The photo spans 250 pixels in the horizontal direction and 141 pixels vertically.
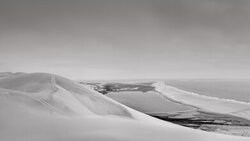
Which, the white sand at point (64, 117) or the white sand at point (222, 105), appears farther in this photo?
the white sand at point (222, 105)

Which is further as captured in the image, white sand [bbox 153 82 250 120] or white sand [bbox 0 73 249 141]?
white sand [bbox 153 82 250 120]

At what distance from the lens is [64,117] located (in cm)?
307

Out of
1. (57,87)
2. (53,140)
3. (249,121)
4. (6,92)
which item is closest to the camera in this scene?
(53,140)

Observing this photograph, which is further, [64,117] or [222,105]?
[222,105]

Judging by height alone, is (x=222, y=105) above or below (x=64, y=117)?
below

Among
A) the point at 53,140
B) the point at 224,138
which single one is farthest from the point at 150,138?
the point at 224,138

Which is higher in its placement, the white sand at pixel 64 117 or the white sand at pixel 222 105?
the white sand at pixel 64 117

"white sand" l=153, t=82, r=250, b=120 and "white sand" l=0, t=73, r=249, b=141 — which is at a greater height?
"white sand" l=0, t=73, r=249, b=141

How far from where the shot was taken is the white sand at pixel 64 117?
273 centimetres

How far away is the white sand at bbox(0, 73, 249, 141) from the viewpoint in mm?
2729

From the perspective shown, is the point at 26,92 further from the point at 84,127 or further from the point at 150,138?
the point at 150,138

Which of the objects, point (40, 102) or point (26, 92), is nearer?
point (40, 102)

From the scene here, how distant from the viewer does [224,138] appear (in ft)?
11.6

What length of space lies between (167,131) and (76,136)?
1.32 m
